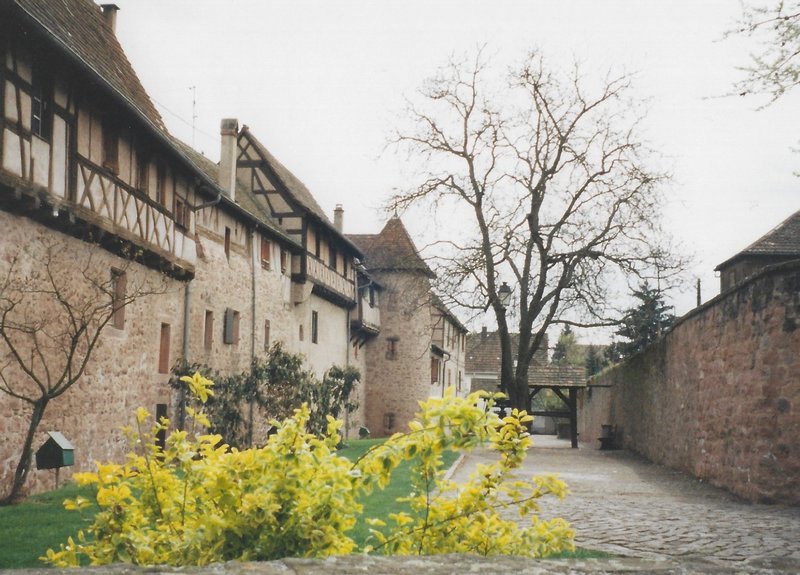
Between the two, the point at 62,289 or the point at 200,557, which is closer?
the point at 200,557

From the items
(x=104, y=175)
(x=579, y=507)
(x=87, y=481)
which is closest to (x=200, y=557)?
(x=87, y=481)

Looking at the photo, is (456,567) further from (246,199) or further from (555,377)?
(555,377)

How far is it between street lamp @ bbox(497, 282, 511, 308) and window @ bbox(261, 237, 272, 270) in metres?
7.47

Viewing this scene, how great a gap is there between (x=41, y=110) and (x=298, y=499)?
11.4 m

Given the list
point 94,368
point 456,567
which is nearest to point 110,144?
point 94,368

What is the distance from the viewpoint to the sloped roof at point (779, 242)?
32750 mm

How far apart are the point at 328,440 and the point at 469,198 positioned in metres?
24.3

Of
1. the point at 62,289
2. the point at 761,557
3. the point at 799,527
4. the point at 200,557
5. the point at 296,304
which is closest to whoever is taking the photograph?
the point at 200,557

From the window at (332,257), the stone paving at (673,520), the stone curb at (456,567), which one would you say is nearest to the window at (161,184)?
the stone paving at (673,520)

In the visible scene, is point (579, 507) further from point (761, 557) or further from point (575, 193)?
point (575, 193)

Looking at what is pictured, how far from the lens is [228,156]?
24859 millimetres

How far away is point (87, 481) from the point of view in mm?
3611

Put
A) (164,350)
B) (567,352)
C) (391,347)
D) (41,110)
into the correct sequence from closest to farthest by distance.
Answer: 1. (41,110)
2. (164,350)
3. (391,347)
4. (567,352)

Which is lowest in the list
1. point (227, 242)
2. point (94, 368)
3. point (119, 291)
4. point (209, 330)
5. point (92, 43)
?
point (94, 368)
